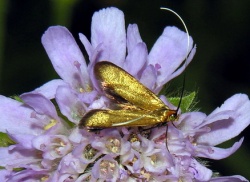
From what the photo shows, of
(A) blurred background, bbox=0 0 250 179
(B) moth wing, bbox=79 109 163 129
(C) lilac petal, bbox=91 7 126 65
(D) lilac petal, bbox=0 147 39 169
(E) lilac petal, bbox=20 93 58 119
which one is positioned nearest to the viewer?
(B) moth wing, bbox=79 109 163 129

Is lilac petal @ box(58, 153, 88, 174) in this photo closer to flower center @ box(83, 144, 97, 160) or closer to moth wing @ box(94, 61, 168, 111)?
flower center @ box(83, 144, 97, 160)

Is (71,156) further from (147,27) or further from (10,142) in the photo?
(147,27)

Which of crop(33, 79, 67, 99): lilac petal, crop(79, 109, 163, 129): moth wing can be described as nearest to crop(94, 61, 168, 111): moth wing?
crop(79, 109, 163, 129): moth wing

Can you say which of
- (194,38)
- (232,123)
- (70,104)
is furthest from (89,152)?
(194,38)

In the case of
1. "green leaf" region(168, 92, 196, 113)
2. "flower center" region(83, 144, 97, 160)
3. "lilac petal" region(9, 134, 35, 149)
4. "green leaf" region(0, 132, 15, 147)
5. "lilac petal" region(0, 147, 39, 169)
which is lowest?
"lilac petal" region(0, 147, 39, 169)

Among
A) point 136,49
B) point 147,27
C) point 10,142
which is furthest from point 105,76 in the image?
point 147,27

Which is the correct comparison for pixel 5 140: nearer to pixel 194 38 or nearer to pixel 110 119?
pixel 110 119
